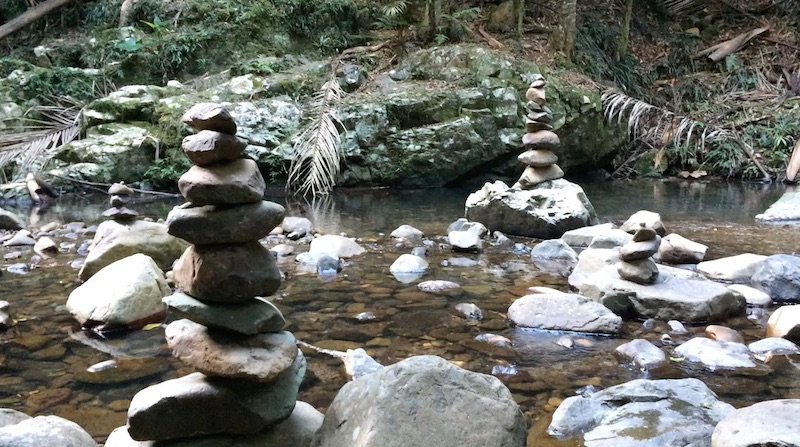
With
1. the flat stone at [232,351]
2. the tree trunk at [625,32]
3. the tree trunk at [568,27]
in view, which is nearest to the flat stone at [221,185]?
the flat stone at [232,351]

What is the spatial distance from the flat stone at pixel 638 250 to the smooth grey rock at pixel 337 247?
2.52 metres

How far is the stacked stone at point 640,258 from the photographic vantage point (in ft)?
14.2

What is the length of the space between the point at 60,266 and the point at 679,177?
11437 millimetres

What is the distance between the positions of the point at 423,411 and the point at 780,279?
11.7ft

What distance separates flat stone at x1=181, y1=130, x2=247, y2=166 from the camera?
2.37 m

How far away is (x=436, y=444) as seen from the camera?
2184 millimetres

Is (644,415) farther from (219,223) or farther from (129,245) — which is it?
(129,245)

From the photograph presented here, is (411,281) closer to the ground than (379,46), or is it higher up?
closer to the ground

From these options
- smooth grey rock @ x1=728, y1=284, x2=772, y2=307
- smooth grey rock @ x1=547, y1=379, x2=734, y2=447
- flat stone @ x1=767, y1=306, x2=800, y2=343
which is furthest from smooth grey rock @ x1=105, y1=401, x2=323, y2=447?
smooth grey rock @ x1=728, y1=284, x2=772, y2=307

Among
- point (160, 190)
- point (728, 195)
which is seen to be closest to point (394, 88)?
point (160, 190)

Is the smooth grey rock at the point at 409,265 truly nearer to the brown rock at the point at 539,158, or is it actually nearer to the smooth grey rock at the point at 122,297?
the smooth grey rock at the point at 122,297

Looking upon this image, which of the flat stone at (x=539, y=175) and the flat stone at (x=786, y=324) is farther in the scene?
the flat stone at (x=539, y=175)

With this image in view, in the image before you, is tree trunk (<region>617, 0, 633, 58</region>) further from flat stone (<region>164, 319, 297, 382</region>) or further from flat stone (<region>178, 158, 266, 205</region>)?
flat stone (<region>164, 319, 297, 382</region>)

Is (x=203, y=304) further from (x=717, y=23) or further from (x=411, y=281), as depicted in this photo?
(x=717, y=23)
